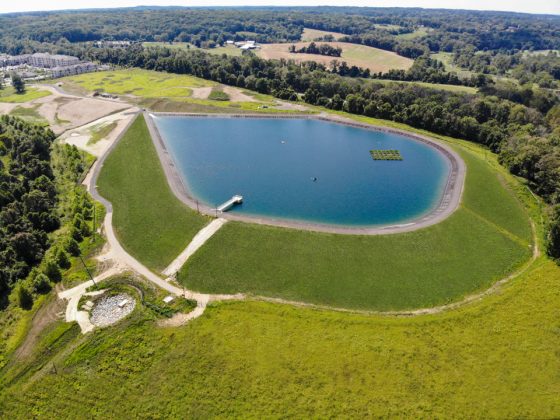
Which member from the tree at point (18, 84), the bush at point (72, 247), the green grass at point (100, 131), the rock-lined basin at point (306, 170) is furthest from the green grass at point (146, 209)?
the tree at point (18, 84)

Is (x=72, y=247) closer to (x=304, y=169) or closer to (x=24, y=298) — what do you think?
(x=24, y=298)

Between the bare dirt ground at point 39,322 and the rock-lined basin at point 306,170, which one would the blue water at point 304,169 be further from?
the bare dirt ground at point 39,322

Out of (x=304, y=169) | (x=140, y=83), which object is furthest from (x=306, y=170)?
(x=140, y=83)

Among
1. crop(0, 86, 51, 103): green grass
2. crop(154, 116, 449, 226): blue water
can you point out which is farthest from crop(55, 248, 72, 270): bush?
crop(0, 86, 51, 103): green grass

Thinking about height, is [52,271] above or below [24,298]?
above

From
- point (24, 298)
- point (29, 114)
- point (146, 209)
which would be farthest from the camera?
point (29, 114)

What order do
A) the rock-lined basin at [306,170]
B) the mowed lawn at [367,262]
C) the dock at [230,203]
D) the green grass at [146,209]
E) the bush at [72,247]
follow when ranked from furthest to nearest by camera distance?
the rock-lined basin at [306,170]
the dock at [230,203]
the green grass at [146,209]
the bush at [72,247]
the mowed lawn at [367,262]

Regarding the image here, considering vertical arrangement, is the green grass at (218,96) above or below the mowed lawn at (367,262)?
above

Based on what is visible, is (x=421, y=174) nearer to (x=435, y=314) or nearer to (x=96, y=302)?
(x=435, y=314)
